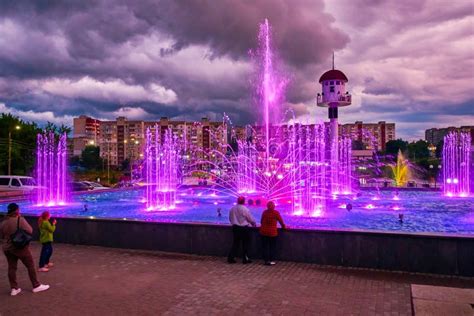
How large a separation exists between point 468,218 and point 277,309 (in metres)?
16.3

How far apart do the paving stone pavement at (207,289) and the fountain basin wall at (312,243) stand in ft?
1.01

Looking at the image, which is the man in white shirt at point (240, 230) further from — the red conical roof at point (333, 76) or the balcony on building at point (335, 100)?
the red conical roof at point (333, 76)

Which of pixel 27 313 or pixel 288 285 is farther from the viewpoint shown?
pixel 288 285

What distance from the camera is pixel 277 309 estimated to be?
679 cm

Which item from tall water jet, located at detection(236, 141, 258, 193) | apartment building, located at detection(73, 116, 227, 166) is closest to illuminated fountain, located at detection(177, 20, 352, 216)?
tall water jet, located at detection(236, 141, 258, 193)

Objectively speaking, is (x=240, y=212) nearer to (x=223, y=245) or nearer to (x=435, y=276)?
(x=223, y=245)

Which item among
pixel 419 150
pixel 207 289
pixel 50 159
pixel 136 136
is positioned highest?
pixel 136 136

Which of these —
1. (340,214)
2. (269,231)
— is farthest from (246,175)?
(269,231)

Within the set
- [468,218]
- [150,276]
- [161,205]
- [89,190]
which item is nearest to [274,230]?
[150,276]

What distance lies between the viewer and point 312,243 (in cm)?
992

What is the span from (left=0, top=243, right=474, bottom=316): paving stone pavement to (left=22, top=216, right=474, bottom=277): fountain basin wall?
0.31 meters

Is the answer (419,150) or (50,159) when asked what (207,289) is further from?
(419,150)

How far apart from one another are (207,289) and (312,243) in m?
3.17

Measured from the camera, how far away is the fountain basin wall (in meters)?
8.77
